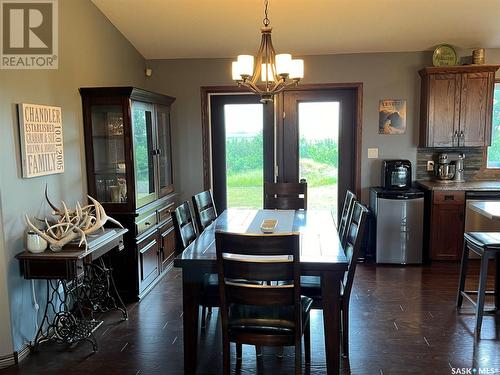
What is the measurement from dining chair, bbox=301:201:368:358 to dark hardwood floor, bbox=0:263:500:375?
0.23 metres

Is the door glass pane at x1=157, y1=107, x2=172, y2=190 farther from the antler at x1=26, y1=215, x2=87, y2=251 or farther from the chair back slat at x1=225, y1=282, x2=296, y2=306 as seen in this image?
the chair back slat at x1=225, y1=282, x2=296, y2=306

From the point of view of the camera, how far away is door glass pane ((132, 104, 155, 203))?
3803 mm

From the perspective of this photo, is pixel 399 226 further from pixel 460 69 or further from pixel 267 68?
pixel 267 68

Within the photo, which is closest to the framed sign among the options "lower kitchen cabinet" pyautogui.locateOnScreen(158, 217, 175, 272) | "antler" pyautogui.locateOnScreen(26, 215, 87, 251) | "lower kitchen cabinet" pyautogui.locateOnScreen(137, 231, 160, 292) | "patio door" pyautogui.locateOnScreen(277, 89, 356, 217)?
"antler" pyautogui.locateOnScreen(26, 215, 87, 251)

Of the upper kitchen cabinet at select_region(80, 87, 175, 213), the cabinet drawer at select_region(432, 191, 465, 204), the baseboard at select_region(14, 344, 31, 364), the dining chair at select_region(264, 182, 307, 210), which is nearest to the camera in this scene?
the baseboard at select_region(14, 344, 31, 364)

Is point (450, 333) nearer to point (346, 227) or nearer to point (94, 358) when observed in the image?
point (346, 227)

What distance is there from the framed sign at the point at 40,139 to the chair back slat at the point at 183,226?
102 cm

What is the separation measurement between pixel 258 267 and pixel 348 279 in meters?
0.82

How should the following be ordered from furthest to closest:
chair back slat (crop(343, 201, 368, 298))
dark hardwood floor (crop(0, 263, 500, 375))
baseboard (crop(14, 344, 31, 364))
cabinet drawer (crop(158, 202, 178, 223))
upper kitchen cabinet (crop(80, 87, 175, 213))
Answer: cabinet drawer (crop(158, 202, 178, 223))
upper kitchen cabinet (crop(80, 87, 175, 213))
baseboard (crop(14, 344, 31, 364))
dark hardwood floor (crop(0, 263, 500, 375))
chair back slat (crop(343, 201, 368, 298))

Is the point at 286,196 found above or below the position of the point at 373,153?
below

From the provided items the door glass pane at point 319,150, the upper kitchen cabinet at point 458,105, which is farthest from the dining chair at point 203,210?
the upper kitchen cabinet at point 458,105

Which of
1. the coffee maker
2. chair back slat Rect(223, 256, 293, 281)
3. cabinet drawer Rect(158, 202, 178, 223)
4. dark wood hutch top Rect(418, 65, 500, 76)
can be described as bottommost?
cabinet drawer Rect(158, 202, 178, 223)

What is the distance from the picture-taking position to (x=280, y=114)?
5012mm

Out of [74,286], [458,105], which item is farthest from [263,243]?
[458,105]
